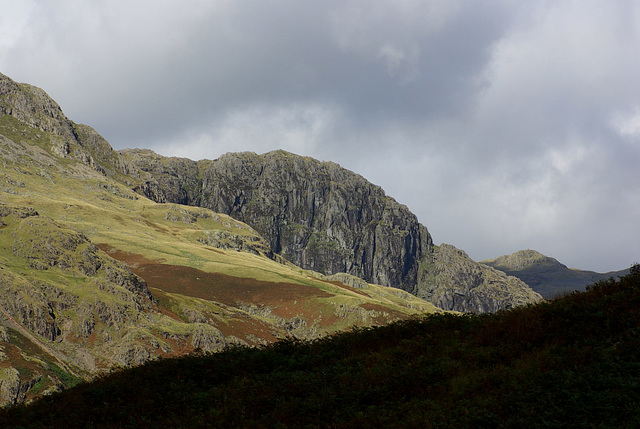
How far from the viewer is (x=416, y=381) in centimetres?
1395

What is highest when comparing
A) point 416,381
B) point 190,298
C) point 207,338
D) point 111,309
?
point 416,381

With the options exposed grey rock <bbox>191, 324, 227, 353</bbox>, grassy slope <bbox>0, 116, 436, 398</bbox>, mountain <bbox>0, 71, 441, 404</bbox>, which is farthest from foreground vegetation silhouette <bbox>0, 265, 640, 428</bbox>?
exposed grey rock <bbox>191, 324, 227, 353</bbox>

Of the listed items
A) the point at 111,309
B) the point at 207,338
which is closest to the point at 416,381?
the point at 207,338

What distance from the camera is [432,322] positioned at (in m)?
19.8

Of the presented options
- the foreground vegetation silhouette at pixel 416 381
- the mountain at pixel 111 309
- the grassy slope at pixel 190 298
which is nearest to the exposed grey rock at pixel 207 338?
the mountain at pixel 111 309

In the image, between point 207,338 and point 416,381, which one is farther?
point 207,338

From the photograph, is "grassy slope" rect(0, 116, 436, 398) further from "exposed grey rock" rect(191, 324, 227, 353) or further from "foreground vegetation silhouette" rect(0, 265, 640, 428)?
"foreground vegetation silhouette" rect(0, 265, 640, 428)

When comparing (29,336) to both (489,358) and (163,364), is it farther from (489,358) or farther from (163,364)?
(489,358)

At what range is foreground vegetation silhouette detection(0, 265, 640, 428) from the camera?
38.0 ft

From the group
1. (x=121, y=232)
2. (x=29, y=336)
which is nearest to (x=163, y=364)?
(x=29, y=336)

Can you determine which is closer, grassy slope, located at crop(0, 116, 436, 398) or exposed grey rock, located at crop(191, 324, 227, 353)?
grassy slope, located at crop(0, 116, 436, 398)

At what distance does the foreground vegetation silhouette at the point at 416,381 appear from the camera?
1157 centimetres

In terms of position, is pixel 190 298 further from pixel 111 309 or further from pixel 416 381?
pixel 416 381

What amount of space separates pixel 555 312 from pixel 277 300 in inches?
4728
